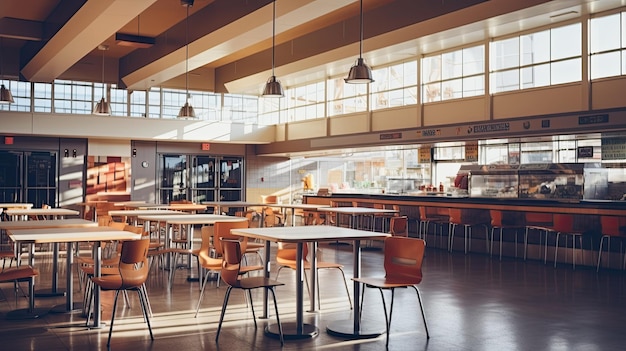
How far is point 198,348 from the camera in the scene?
15.1 feet

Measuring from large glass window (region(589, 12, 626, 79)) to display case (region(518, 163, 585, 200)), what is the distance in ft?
5.32

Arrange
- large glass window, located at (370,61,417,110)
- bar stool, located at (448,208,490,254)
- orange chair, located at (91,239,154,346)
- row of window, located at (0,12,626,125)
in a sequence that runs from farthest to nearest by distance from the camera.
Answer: large glass window, located at (370,61,417,110)
bar stool, located at (448,208,490,254)
row of window, located at (0,12,626,125)
orange chair, located at (91,239,154,346)

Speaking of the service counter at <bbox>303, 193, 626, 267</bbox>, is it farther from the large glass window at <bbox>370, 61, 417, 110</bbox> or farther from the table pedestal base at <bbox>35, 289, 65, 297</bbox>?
the table pedestal base at <bbox>35, 289, 65, 297</bbox>

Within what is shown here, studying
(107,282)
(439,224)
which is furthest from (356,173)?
(107,282)

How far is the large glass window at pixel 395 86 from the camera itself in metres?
13.6

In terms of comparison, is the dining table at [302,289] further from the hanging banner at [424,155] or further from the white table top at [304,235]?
the hanging banner at [424,155]

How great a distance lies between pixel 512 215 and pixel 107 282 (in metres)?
Answer: 7.68

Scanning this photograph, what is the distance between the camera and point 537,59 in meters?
11.1

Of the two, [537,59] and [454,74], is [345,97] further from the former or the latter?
[537,59]

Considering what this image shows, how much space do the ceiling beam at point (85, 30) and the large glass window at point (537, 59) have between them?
6.65m

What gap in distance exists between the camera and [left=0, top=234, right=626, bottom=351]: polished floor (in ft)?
15.7

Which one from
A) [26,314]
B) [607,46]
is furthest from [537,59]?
[26,314]

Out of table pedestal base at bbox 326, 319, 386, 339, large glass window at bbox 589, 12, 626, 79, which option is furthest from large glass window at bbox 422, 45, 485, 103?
table pedestal base at bbox 326, 319, 386, 339

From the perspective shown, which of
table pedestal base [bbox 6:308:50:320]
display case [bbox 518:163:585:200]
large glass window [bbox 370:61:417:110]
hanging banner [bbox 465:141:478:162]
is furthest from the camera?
large glass window [bbox 370:61:417:110]
